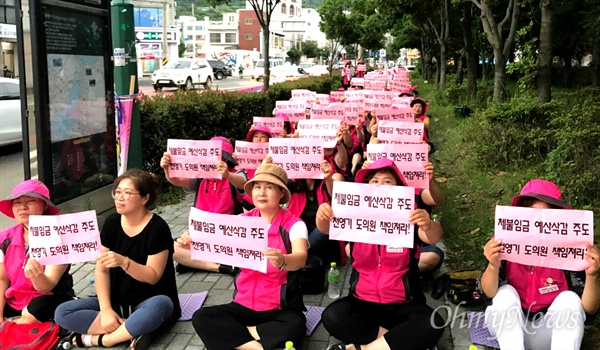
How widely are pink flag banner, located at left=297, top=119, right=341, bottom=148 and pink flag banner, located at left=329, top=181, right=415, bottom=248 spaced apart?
6.65ft

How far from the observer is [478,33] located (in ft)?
88.3

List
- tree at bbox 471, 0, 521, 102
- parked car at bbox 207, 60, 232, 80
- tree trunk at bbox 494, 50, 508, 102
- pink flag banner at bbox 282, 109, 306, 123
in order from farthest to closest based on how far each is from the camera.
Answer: parked car at bbox 207, 60, 232, 80 < tree trunk at bbox 494, 50, 508, 102 < tree at bbox 471, 0, 521, 102 < pink flag banner at bbox 282, 109, 306, 123

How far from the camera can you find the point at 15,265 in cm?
403

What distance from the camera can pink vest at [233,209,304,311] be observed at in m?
3.83

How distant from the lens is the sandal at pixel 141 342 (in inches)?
154

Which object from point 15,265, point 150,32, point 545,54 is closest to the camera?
point 15,265

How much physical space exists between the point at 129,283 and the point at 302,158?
204 centimetres

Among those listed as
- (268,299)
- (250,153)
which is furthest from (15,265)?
(250,153)

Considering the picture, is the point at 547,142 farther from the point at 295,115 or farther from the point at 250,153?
the point at 250,153

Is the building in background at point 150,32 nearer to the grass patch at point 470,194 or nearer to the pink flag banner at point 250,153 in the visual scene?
the grass patch at point 470,194

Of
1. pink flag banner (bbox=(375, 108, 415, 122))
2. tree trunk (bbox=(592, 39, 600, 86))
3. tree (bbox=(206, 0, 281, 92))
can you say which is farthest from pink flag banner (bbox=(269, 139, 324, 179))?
tree trunk (bbox=(592, 39, 600, 86))

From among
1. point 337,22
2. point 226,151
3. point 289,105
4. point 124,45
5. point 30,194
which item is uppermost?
point 337,22

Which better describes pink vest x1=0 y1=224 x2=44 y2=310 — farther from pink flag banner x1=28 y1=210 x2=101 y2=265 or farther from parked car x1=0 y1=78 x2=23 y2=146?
parked car x1=0 y1=78 x2=23 y2=146

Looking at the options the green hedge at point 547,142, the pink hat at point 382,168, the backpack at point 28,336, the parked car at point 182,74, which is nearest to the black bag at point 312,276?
the pink hat at point 382,168
